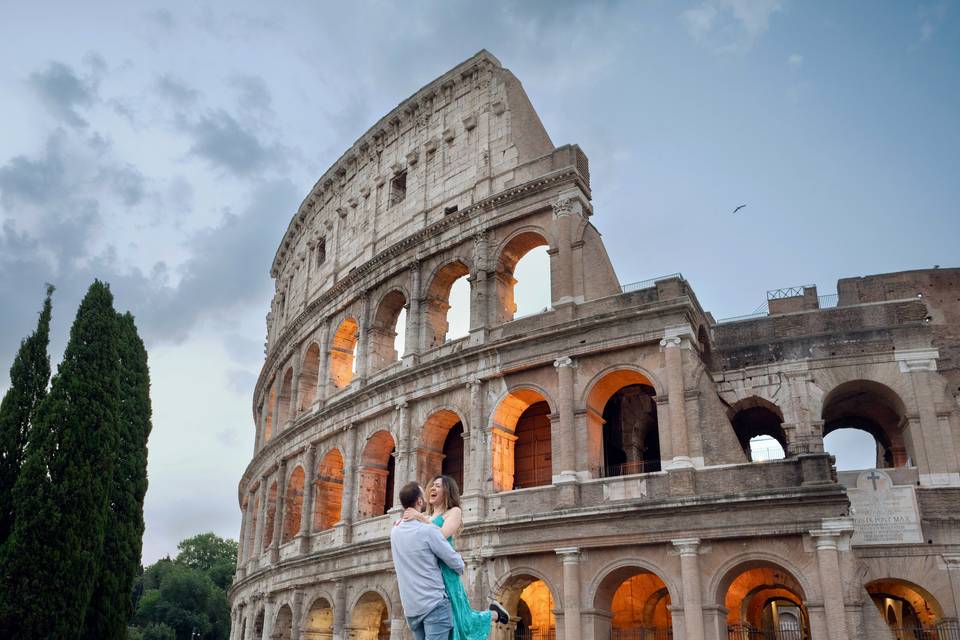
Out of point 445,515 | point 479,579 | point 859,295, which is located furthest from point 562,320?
point 445,515

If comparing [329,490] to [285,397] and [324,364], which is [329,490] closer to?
[324,364]

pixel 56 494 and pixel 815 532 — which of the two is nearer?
pixel 815 532

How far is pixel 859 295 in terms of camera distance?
68.0ft

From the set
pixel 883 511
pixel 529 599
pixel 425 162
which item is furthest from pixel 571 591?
pixel 425 162

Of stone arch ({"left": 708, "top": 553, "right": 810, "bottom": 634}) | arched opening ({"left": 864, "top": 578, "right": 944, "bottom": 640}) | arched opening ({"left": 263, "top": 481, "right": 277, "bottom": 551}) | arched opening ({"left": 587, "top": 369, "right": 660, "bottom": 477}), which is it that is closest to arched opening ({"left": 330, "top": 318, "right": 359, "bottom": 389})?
arched opening ({"left": 263, "top": 481, "right": 277, "bottom": 551})

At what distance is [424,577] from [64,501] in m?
16.8

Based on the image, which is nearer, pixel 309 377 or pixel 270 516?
pixel 270 516

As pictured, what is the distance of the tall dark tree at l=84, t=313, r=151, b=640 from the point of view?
1950 centimetres

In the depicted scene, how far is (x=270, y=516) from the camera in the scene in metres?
27.6

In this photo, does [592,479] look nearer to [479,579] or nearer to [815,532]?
[479,579]

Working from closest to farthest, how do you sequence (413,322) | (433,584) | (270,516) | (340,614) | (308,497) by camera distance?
(433,584) < (340,614) < (413,322) < (308,497) < (270,516)

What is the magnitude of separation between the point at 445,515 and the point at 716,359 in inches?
644

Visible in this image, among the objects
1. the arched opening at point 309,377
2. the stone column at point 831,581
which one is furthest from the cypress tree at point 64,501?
the stone column at point 831,581

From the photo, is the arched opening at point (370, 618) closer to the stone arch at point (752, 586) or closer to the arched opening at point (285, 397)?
the stone arch at point (752, 586)
